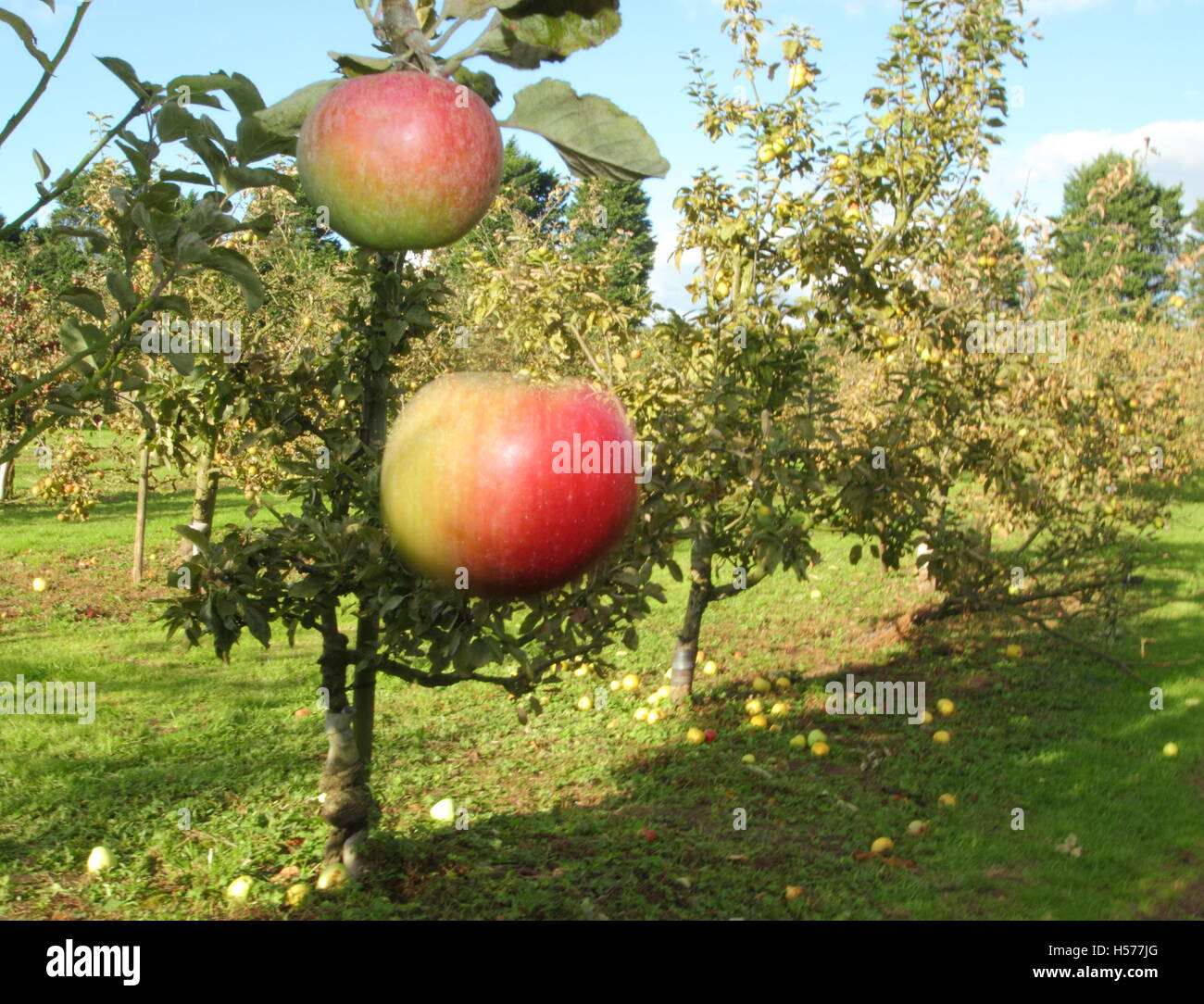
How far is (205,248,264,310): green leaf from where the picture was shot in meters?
0.90

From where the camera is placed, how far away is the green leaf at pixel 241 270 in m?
0.90

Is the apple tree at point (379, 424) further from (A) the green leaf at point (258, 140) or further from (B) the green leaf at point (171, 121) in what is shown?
(B) the green leaf at point (171, 121)

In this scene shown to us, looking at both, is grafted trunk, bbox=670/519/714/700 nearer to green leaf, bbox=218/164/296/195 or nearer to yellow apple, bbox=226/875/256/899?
yellow apple, bbox=226/875/256/899

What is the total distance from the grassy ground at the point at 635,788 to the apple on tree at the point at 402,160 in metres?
3.38

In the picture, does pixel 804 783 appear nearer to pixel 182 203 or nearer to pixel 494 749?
Result: pixel 494 749

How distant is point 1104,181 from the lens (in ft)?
21.4

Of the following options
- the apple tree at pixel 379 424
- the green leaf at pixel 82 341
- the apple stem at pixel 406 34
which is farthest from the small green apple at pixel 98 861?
the apple stem at pixel 406 34

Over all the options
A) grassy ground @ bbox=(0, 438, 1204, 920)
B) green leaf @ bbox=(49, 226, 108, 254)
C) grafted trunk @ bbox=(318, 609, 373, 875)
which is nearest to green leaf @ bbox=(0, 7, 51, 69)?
green leaf @ bbox=(49, 226, 108, 254)

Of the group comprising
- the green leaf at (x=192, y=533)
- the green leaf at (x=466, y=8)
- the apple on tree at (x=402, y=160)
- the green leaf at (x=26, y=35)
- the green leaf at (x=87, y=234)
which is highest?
the green leaf at (x=26, y=35)

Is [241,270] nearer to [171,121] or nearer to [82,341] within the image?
[171,121]

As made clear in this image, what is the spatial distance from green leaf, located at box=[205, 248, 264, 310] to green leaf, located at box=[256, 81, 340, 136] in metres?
0.14

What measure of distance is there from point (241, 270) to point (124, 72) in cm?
38

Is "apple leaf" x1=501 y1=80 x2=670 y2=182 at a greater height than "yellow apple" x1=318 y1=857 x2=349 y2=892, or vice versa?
"apple leaf" x1=501 y1=80 x2=670 y2=182
